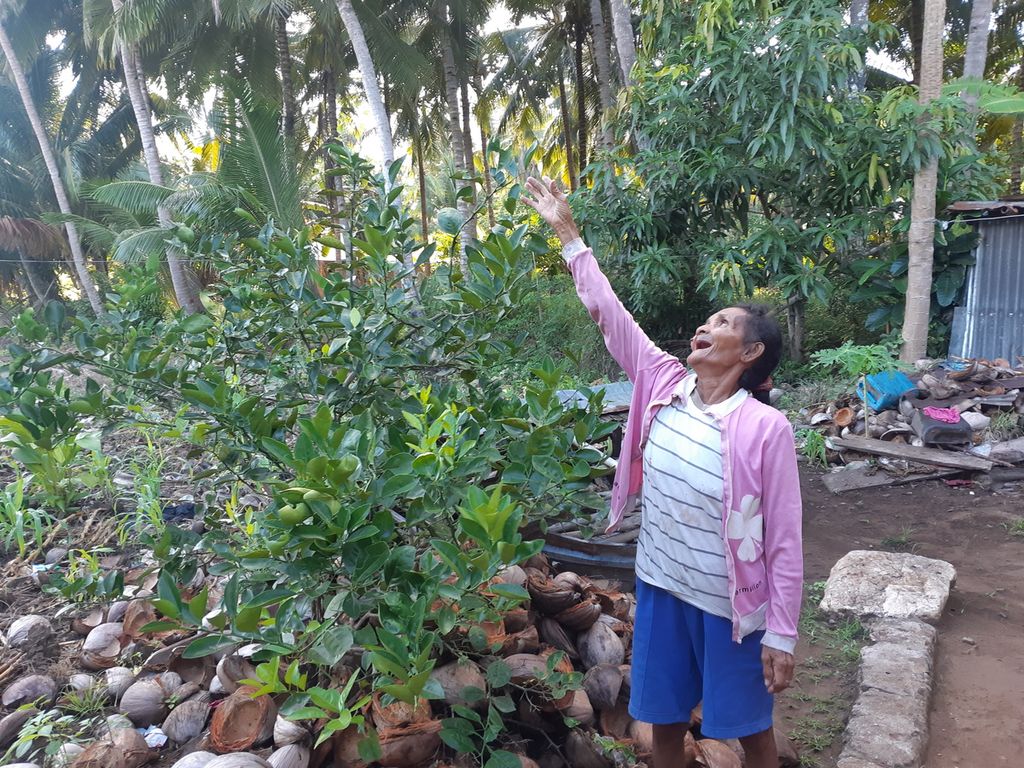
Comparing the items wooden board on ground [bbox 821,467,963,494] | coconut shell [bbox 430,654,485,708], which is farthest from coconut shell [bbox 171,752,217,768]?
wooden board on ground [bbox 821,467,963,494]

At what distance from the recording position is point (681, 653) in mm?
1959

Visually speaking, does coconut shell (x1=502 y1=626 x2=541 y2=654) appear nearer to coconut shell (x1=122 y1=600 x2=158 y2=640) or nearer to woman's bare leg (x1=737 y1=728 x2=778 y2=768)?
woman's bare leg (x1=737 y1=728 x2=778 y2=768)

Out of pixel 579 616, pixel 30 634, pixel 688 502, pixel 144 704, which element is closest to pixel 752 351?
pixel 688 502

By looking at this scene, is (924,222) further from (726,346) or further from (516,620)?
(516,620)

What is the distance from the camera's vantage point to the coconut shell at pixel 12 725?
6.73 ft

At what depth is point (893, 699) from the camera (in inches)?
105

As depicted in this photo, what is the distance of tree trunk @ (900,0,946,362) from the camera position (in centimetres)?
675

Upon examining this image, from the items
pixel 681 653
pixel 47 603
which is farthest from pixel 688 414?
pixel 47 603

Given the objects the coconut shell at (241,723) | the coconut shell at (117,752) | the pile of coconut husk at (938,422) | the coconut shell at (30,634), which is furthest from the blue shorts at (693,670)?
the pile of coconut husk at (938,422)

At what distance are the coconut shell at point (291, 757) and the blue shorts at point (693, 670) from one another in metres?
0.88

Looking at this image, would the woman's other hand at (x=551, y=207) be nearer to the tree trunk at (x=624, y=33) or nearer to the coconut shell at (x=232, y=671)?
the coconut shell at (x=232, y=671)

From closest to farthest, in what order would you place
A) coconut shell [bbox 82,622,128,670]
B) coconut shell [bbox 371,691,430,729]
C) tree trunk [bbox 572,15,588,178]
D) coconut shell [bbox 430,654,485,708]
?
coconut shell [bbox 371,691,430,729] < coconut shell [bbox 430,654,485,708] < coconut shell [bbox 82,622,128,670] < tree trunk [bbox 572,15,588,178]

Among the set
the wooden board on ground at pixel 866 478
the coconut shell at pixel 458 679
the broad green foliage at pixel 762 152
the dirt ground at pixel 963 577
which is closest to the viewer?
the coconut shell at pixel 458 679

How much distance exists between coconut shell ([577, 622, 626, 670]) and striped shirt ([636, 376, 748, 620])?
1.96ft
